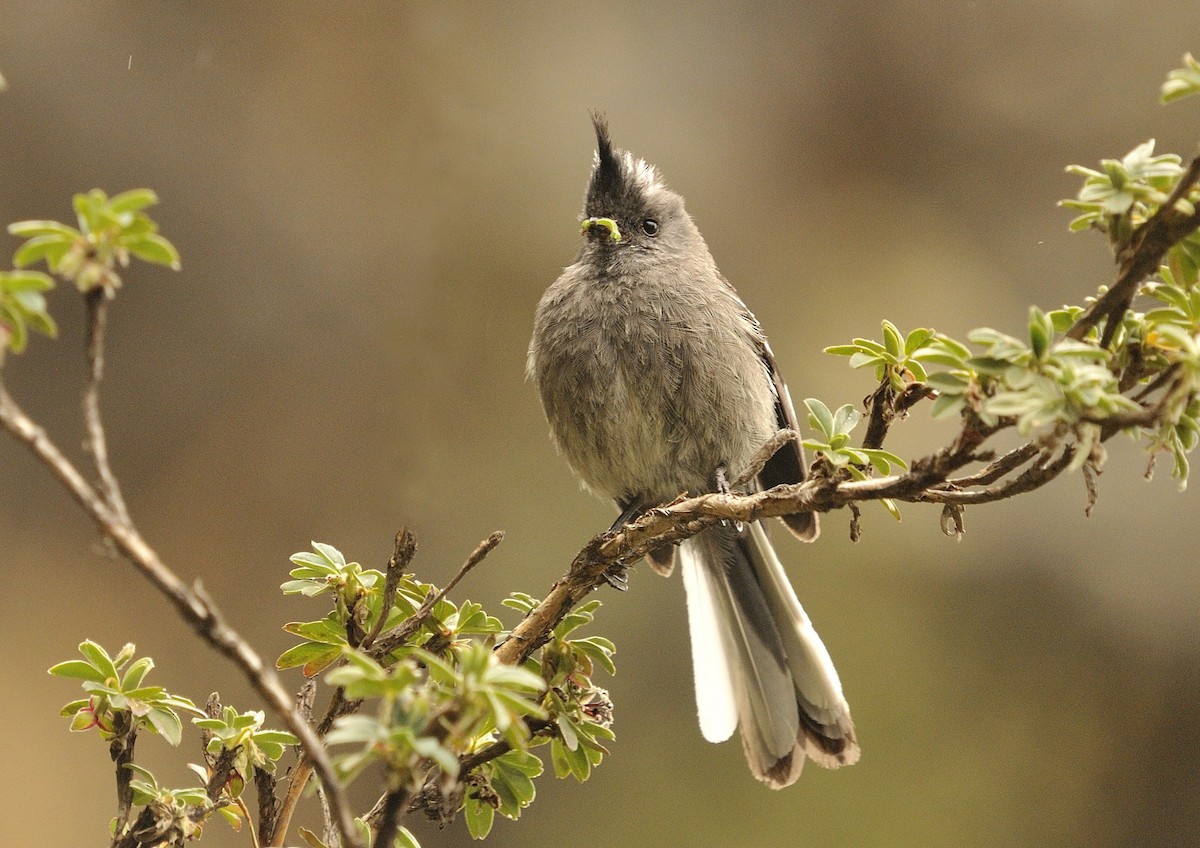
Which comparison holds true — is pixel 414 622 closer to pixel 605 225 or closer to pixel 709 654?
pixel 709 654

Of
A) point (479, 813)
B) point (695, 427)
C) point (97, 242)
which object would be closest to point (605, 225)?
point (695, 427)

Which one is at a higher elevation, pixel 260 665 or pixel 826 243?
pixel 826 243

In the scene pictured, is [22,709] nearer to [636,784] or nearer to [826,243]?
[636,784]

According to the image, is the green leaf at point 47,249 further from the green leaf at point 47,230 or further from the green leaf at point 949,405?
the green leaf at point 949,405

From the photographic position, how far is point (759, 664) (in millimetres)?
3174

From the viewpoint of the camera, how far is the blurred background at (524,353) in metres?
4.98

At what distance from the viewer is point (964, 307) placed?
6023 millimetres

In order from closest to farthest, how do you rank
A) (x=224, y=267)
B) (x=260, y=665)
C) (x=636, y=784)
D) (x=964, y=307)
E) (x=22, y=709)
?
(x=260, y=665)
(x=22, y=709)
(x=636, y=784)
(x=224, y=267)
(x=964, y=307)

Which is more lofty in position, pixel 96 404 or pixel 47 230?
pixel 47 230

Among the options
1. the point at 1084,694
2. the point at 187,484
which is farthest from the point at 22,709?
the point at 1084,694

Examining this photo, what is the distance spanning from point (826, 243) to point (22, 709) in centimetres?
480

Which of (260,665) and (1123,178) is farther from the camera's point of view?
(1123,178)

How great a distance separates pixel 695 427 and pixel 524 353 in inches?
111

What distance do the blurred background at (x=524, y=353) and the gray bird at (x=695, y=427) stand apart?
5.53 ft
